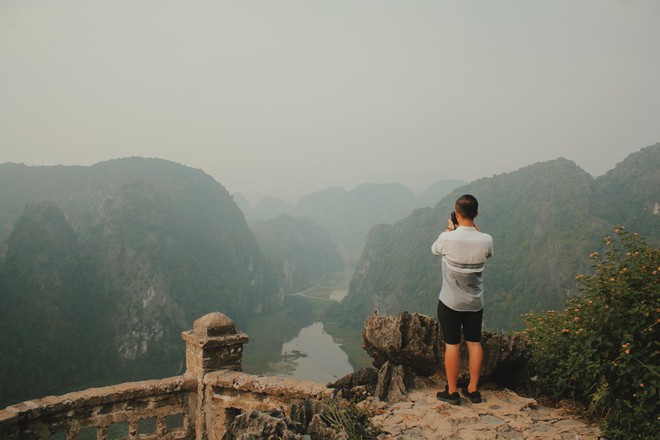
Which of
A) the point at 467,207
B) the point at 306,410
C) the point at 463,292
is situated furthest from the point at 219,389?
the point at 467,207

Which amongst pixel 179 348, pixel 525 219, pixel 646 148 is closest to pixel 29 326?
pixel 179 348

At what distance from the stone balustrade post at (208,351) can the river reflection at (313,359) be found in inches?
2411

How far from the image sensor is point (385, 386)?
488 centimetres

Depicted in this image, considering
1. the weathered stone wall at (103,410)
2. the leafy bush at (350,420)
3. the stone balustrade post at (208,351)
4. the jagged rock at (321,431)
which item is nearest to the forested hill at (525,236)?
the stone balustrade post at (208,351)

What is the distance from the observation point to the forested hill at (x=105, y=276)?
82500mm

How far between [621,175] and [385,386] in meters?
146

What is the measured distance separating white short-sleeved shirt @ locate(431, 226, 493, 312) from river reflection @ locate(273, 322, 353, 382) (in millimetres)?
63244

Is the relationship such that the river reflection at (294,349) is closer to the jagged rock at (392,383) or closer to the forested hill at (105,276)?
the forested hill at (105,276)

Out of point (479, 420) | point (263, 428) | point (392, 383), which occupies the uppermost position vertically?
point (263, 428)

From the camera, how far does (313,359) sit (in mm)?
83625

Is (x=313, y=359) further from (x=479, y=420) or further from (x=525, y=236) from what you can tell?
(x=479, y=420)

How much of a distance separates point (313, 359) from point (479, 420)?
8328 centimetres

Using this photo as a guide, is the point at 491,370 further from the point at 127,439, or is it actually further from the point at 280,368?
the point at 280,368

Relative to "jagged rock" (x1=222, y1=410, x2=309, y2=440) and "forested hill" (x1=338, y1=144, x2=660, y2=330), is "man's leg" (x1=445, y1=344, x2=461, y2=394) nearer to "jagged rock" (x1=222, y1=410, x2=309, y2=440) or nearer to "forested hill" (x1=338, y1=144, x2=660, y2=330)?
"jagged rock" (x1=222, y1=410, x2=309, y2=440)
